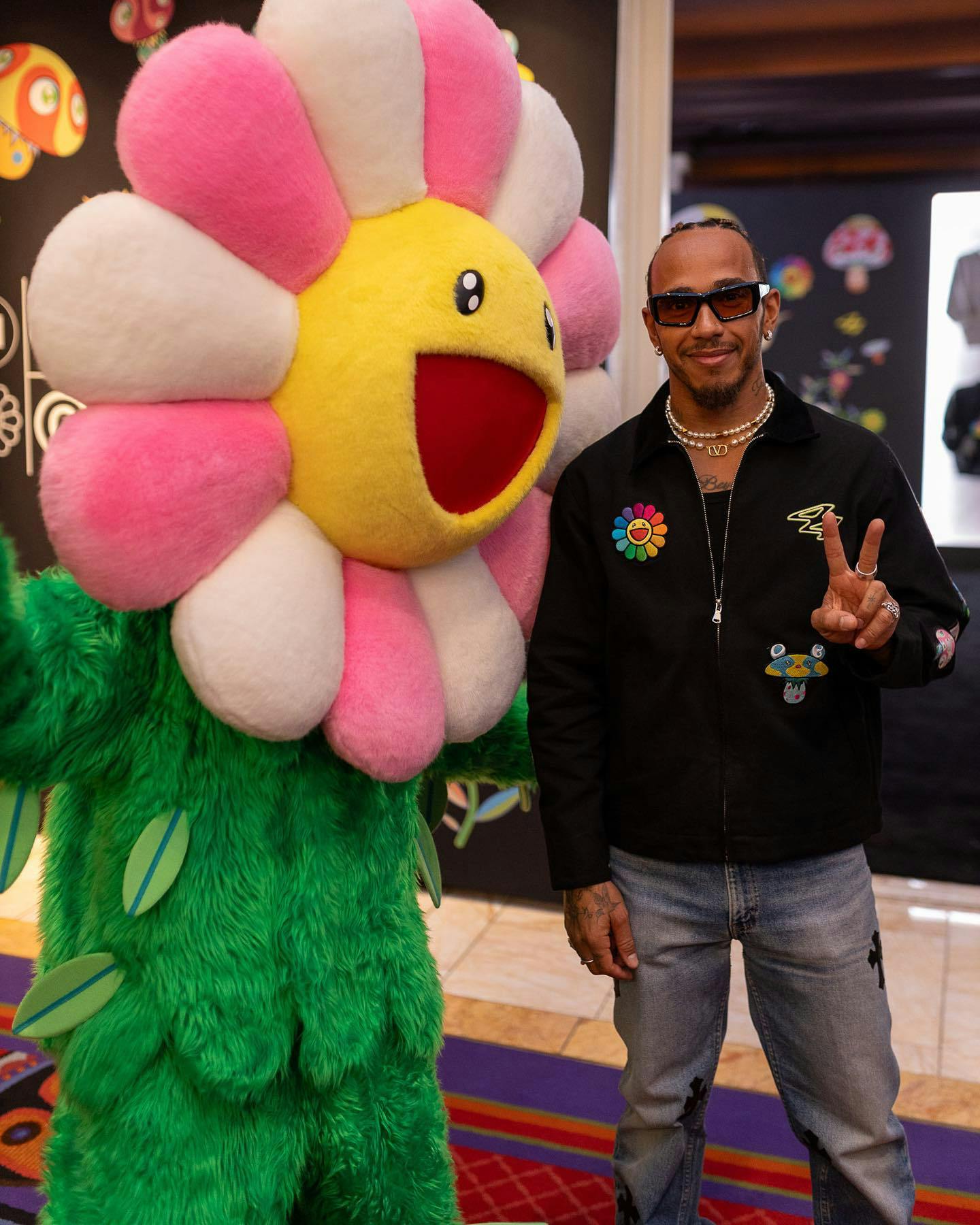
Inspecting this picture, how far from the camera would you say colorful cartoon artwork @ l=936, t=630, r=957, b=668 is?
1461mm

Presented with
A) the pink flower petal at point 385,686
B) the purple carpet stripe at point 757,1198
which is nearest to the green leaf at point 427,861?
the pink flower petal at point 385,686

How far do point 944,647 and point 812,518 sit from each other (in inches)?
8.9

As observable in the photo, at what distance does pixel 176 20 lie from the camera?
10.0 ft

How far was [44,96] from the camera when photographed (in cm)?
319

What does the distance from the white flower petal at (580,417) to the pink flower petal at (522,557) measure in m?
0.06

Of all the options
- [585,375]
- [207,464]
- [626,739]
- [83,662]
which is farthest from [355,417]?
[626,739]

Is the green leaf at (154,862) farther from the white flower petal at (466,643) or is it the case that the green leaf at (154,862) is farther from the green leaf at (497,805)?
the green leaf at (497,805)

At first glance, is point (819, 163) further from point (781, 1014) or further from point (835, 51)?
point (781, 1014)

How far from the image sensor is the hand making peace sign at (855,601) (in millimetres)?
1372

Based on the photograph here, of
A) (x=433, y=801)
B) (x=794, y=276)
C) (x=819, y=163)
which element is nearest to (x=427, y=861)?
(x=433, y=801)

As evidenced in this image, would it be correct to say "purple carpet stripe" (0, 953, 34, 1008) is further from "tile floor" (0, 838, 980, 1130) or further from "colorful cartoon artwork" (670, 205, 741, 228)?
"colorful cartoon artwork" (670, 205, 741, 228)

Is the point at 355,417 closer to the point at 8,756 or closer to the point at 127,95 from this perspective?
the point at 127,95

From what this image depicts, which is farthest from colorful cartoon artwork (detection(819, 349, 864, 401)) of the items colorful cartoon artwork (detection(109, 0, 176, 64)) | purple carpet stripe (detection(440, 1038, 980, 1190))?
purple carpet stripe (detection(440, 1038, 980, 1190))

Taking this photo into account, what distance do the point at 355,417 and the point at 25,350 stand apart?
8.13 ft
